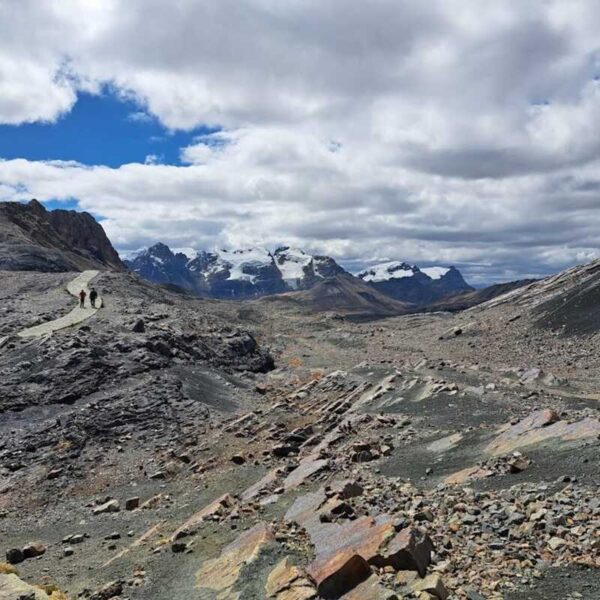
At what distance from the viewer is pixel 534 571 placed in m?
11.8

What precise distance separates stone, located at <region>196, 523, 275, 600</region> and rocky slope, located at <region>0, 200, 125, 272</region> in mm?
81637

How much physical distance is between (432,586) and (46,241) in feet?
484

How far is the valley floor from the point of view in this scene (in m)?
12.9

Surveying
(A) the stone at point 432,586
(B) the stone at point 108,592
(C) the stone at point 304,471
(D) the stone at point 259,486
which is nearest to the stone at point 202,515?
(D) the stone at point 259,486

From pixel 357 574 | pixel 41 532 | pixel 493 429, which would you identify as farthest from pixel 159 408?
pixel 357 574

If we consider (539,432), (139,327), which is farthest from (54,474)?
(539,432)

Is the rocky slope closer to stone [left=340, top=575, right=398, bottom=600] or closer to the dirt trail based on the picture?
the dirt trail

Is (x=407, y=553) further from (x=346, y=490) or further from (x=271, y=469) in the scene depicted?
(x=271, y=469)

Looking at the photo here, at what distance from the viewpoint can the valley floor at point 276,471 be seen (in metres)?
12.9

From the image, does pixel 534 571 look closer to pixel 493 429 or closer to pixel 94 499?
pixel 493 429

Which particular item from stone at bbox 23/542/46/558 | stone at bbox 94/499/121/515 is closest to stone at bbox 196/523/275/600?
stone at bbox 23/542/46/558

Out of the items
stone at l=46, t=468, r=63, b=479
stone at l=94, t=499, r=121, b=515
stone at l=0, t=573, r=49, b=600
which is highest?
stone at l=0, t=573, r=49, b=600

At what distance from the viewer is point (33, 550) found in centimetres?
1998

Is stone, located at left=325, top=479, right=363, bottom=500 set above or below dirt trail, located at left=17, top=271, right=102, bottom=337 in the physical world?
below
